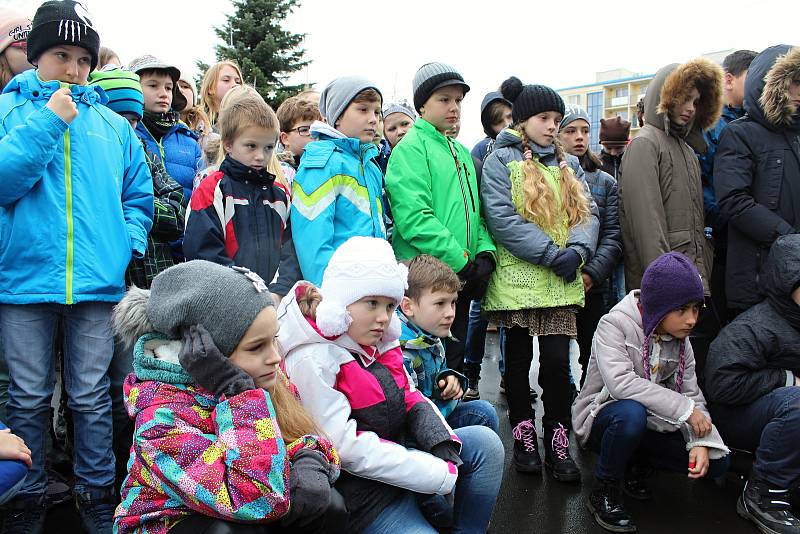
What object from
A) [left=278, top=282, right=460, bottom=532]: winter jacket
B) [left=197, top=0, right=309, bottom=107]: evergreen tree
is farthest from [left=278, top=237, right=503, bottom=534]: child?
[left=197, top=0, right=309, bottom=107]: evergreen tree

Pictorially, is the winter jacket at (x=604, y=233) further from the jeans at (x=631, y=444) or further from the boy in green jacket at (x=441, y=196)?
the jeans at (x=631, y=444)

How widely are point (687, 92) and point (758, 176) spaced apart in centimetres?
75

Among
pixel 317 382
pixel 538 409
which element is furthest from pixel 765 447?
pixel 317 382

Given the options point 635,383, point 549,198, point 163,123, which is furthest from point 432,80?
point 635,383

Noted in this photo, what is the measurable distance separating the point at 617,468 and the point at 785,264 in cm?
146

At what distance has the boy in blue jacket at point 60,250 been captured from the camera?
274 cm

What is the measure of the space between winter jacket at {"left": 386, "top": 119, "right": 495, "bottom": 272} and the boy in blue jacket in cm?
148

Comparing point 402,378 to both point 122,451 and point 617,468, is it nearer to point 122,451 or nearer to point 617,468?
point 617,468

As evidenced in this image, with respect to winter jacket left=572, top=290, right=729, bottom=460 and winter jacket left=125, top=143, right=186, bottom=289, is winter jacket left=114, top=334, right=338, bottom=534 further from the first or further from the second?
winter jacket left=572, top=290, right=729, bottom=460

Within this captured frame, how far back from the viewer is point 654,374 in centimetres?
348

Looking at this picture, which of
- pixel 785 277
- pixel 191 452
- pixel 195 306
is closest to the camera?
pixel 191 452

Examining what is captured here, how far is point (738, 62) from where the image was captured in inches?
207

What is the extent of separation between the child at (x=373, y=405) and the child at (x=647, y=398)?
993 millimetres

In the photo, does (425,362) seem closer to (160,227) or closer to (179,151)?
(160,227)
